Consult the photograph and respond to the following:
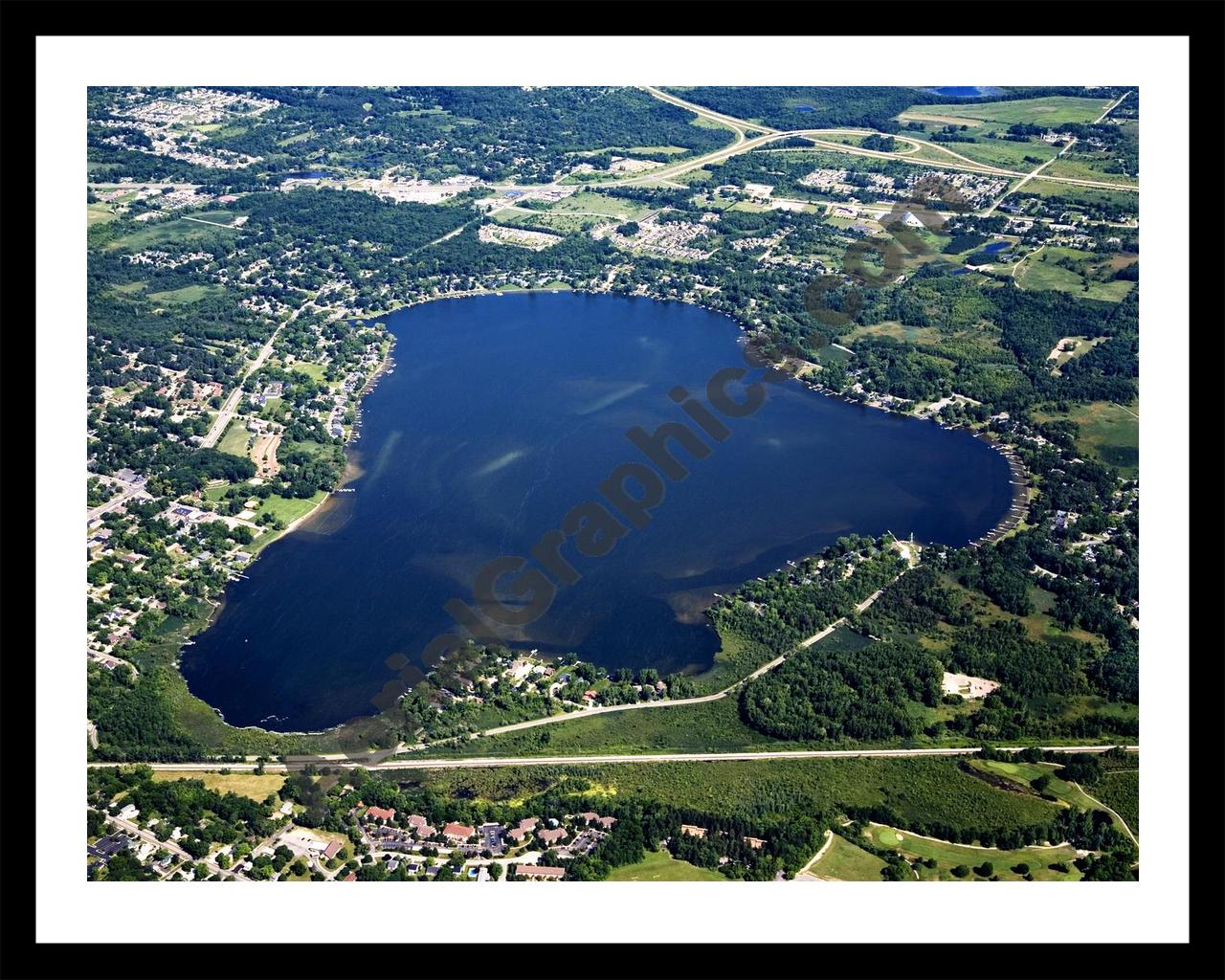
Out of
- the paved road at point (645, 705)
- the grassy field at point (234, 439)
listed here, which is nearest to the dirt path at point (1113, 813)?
the paved road at point (645, 705)

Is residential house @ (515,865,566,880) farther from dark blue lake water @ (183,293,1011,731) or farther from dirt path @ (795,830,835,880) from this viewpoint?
dark blue lake water @ (183,293,1011,731)

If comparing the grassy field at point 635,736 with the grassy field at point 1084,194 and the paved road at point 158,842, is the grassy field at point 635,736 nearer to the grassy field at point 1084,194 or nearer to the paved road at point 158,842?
the paved road at point 158,842

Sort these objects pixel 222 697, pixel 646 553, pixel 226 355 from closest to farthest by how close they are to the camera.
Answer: pixel 222 697 < pixel 646 553 < pixel 226 355

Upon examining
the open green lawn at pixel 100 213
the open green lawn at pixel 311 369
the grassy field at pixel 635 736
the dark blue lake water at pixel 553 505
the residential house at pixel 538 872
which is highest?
the open green lawn at pixel 100 213

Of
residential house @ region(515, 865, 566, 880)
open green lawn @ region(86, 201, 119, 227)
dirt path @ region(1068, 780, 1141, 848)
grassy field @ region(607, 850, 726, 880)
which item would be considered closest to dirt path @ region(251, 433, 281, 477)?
residential house @ region(515, 865, 566, 880)

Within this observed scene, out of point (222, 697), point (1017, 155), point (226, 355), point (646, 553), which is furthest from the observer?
point (1017, 155)
